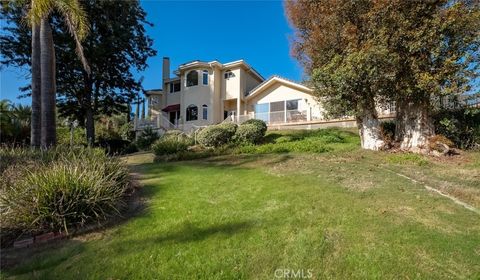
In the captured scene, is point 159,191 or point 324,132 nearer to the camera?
point 159,191

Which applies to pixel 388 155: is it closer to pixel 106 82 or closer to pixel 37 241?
pixel 37 241

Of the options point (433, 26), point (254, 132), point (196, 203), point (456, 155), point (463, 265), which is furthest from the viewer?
point (254, 132)

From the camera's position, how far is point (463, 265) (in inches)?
167

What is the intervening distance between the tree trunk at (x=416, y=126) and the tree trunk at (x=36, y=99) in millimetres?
13930

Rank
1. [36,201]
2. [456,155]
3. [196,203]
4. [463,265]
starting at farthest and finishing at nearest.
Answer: [456,155] < [196,203] < [36,201] < [463,265]

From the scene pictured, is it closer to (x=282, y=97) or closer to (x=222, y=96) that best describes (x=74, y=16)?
(x=282, y=97)

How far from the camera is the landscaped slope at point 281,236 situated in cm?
424

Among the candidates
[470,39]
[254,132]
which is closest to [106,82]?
[254,132]

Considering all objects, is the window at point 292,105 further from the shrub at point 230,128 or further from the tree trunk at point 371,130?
the tree trunk at point 371,130

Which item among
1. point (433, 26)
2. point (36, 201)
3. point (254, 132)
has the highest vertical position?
point (433, 26)

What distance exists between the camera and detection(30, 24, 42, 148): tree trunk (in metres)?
11.4

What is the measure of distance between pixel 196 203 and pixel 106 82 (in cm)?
2277

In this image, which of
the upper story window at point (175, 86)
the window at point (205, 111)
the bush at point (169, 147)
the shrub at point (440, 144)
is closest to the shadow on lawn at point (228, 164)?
the bush at point (169, 147)

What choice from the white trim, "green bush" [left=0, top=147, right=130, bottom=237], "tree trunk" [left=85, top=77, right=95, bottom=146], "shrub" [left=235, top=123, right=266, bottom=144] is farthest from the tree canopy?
"green bush" [left=0, top=147, right=130, bottom=237]
